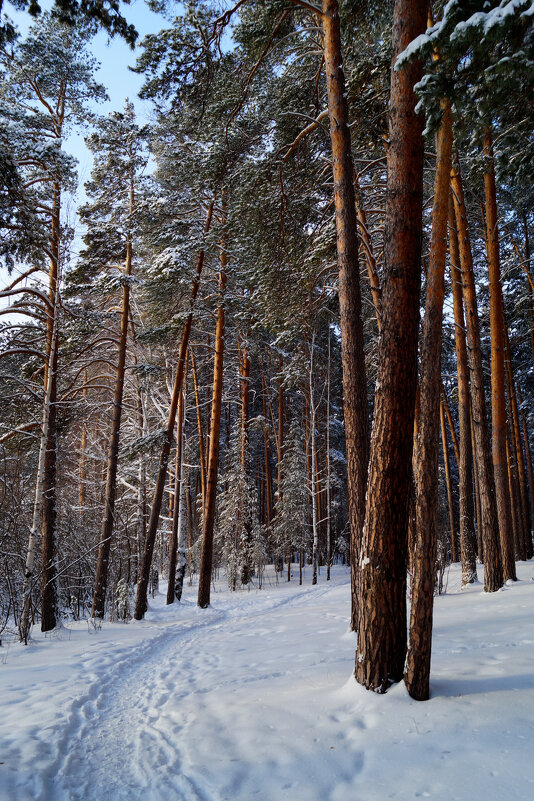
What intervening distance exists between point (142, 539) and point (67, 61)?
1389 centimetres

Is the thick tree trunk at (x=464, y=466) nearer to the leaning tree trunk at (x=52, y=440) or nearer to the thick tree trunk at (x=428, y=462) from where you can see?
the thick tree trunk at (x=428, y=462)

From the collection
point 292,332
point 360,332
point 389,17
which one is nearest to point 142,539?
point 292,332

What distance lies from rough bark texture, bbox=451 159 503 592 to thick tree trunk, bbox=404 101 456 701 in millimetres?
5829

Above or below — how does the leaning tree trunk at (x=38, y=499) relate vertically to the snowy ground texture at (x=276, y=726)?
above

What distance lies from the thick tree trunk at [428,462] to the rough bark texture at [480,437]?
583 centimetres

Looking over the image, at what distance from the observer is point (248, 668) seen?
552 cm

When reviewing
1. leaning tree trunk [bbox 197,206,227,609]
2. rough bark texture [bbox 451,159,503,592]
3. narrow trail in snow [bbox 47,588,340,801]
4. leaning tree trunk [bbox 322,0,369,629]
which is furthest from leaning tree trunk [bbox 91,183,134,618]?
rough bark texture [bbox 451,159,503,592]

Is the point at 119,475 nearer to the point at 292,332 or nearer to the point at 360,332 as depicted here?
the point at 292,332

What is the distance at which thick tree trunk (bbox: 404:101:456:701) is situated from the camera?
3.56 metres

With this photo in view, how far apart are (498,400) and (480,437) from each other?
0.86 metres

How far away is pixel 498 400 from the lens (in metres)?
9.23

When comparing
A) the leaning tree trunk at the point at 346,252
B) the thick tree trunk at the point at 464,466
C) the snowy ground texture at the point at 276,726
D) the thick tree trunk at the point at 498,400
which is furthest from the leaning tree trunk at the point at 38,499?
the thick tree trunk at the point at 498,400

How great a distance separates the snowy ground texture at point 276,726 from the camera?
276 cm

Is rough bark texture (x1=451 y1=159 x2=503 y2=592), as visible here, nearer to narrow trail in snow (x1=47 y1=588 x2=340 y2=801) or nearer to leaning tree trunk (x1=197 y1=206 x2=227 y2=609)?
narrow trail in snow (x1=47 y1=588 x2=340 y2=801)
